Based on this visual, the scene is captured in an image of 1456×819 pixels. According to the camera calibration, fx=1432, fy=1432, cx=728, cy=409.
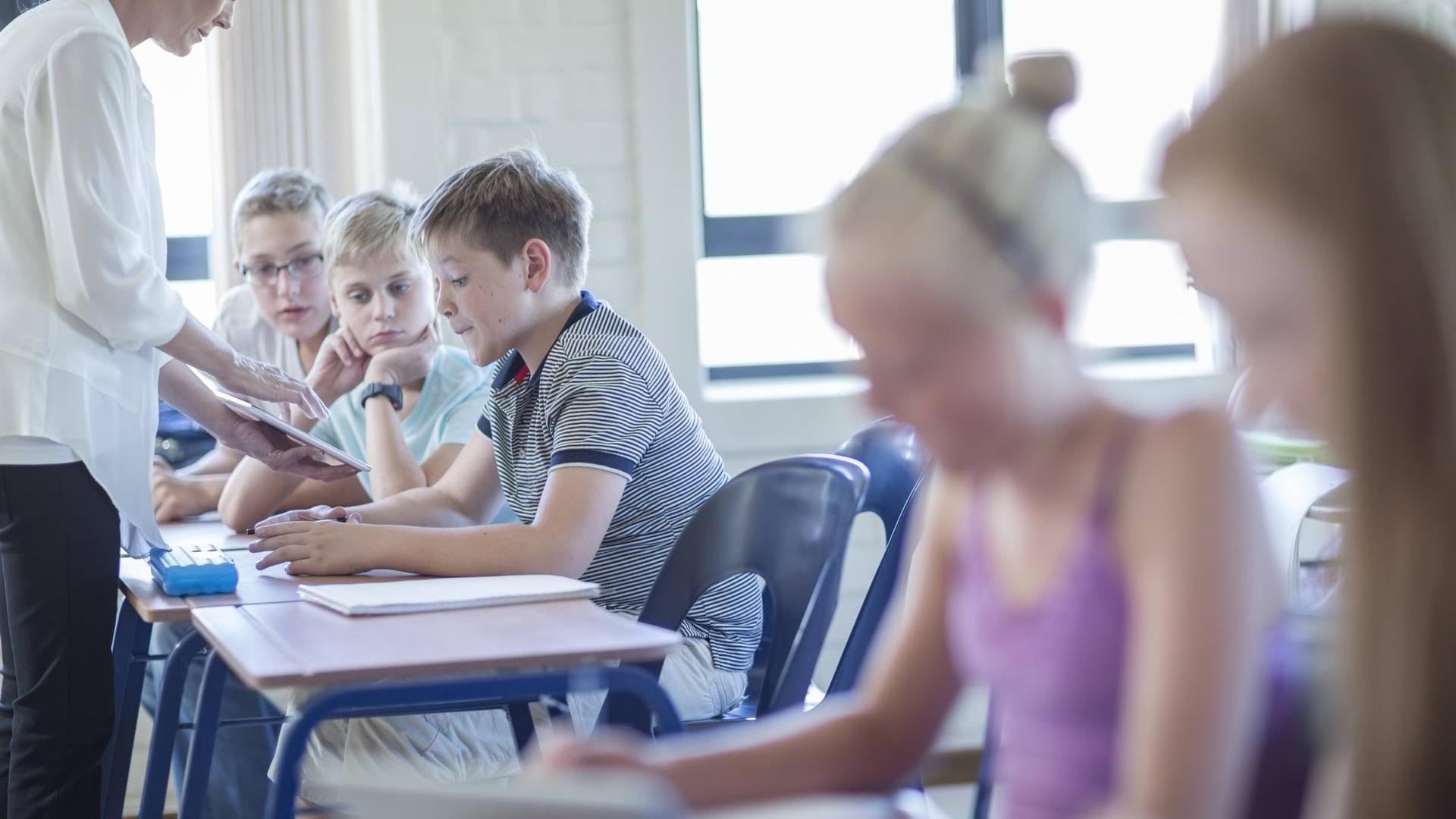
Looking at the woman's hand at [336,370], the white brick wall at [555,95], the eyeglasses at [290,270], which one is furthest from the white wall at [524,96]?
the woman's hand at [336,370]

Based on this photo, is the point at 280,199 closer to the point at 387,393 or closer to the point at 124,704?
the point at 387,393

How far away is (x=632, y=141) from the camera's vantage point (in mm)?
3365

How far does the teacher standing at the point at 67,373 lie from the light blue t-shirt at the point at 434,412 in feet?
1.90

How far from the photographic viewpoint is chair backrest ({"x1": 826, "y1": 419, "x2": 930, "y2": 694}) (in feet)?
5.62

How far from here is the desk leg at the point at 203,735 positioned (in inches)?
63.6

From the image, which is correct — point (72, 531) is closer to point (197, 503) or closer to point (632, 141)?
point (197, 503)

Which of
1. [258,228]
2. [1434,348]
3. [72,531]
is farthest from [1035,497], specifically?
[258,228]

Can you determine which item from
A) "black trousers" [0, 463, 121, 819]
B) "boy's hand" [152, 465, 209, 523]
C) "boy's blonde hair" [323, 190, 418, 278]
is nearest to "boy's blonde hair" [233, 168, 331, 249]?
"boy's blonde hair" [323, 190, 418, 278]

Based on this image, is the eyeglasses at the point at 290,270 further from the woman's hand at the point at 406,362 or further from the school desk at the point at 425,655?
the school desk at the point at 425,655

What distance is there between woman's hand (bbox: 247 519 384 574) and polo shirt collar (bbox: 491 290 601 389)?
357mm

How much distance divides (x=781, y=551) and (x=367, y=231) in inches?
48.3

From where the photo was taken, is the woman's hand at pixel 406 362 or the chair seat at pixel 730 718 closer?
the chair seat at pixel 730 718

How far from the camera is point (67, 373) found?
202cm

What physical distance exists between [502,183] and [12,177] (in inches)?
27.4
